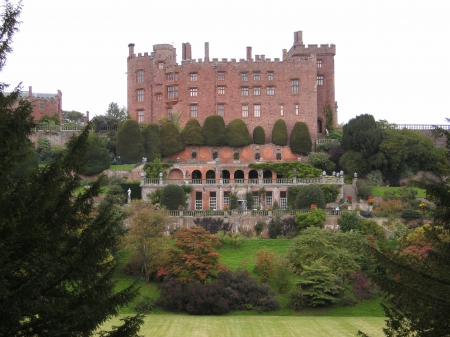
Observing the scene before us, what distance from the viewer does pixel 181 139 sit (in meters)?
62.0

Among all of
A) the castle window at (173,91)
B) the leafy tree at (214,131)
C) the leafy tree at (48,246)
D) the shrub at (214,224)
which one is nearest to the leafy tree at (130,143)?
the leafy tree at (214,131)

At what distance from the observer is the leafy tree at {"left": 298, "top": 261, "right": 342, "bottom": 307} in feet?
118

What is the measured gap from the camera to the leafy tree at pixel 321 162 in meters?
58.9

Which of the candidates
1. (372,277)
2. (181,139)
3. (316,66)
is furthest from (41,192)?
(316,66)

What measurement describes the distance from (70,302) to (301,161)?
5072 cm

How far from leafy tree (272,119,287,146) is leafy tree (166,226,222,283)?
25.8 meters

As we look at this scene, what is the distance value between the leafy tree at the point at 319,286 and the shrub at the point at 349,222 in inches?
356

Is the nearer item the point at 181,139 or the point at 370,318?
the point at 370,318

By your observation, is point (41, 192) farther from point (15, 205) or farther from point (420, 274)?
point (420, 274)

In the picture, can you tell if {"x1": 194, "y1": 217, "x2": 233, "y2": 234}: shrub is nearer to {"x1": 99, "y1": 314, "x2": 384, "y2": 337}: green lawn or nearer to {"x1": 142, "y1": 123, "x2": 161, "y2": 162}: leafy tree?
{"x1": 99, "y1": 314, "x2": 384, "y2": 337}: green lawn

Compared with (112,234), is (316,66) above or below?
above

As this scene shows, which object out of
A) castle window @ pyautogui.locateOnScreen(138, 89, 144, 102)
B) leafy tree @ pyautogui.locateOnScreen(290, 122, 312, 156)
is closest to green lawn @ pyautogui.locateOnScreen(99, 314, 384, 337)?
leafy tree @ pyautogui.locateOnScreen(290, 122, 312, 156)

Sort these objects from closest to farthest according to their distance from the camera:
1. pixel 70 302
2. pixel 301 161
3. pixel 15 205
Result: 1. pixel 15 205
2. pixel 70 302
3. pixel 301 161

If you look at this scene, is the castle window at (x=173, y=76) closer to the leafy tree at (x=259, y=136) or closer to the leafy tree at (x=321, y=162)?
the leafy tree at (x=259, y=136)
